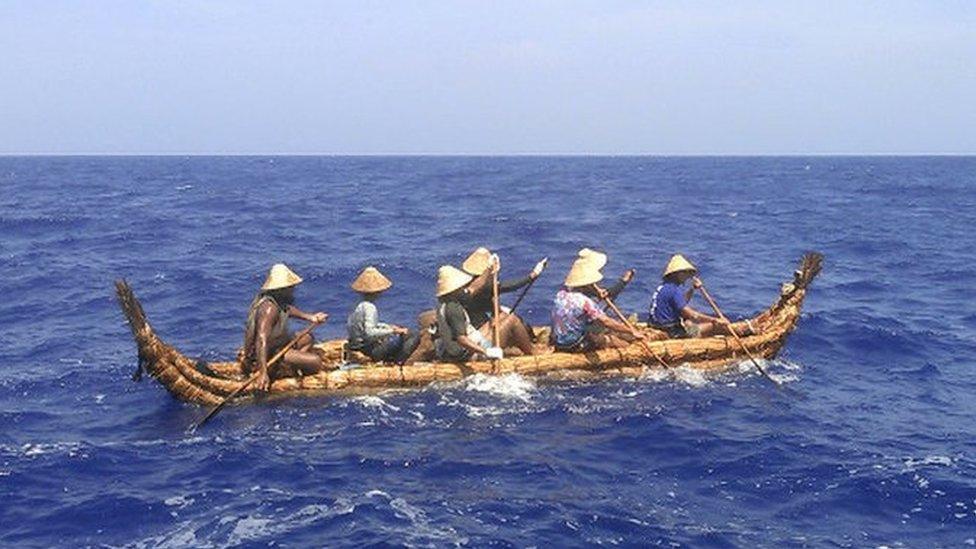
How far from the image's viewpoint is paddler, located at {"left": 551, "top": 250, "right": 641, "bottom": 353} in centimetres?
1617

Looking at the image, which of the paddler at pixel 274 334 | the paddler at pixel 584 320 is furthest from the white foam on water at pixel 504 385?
the paddler at pixel 274 334

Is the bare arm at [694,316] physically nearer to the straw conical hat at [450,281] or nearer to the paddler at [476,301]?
the paddler at [476,301]

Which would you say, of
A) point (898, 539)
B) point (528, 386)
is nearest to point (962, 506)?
point (898, 539)

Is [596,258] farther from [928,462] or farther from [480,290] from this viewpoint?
[928,462]

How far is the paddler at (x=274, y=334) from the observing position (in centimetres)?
1478

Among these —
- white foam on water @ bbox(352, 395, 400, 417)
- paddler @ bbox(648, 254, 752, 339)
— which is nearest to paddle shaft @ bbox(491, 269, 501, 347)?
white foam on water @ bbox(352, 395, 400, 417)

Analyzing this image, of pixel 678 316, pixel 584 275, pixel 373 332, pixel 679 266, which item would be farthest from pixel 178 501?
pixel 678 316

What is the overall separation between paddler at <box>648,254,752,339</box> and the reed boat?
229 mm

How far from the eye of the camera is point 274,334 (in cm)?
1505

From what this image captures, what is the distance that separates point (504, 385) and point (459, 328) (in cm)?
117

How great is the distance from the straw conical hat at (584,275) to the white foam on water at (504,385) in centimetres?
187

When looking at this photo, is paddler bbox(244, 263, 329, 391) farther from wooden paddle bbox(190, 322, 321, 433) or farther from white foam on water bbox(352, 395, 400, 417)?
white foam on water bbox(352, 395, 400, 417)

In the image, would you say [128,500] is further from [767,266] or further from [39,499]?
[767,266]

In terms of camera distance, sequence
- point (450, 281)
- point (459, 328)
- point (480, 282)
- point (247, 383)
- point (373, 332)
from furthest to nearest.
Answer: point (480, 282), point (373, 332), point (459, 328), point (450, 281), point (247, 383)
